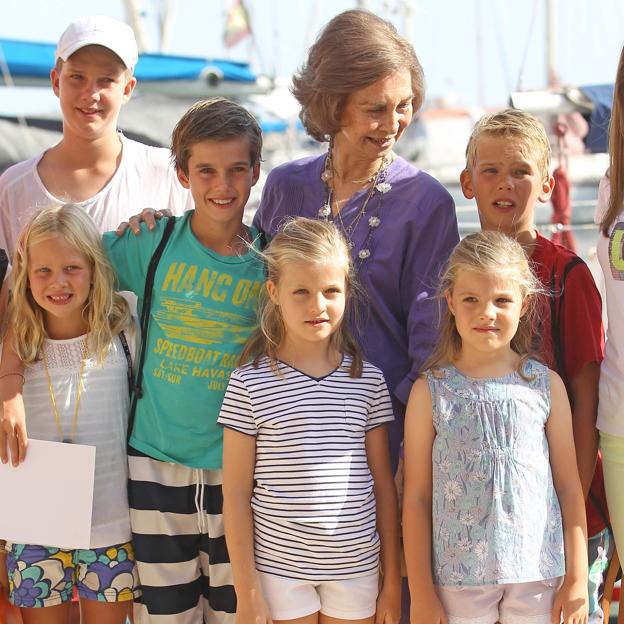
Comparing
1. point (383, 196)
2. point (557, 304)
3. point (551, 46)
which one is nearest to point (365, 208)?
point (383, 196)

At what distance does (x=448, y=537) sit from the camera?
248 cm

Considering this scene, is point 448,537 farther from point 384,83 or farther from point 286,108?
point 286,108

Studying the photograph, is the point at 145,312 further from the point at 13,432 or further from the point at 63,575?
the point at 63,575

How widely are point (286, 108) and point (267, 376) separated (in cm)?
725

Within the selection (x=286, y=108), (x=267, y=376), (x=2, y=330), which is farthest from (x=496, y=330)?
(x=286, y=108)

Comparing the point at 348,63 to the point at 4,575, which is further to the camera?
the point at 4,575

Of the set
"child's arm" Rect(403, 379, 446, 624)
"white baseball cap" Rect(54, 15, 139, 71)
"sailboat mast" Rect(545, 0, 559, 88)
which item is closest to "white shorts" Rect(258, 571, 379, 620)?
"child's arm" Rect(403, 379, 446, 624)

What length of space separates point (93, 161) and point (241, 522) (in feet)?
4.99

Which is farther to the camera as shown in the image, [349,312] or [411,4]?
[411,4]

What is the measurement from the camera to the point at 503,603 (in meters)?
2.47

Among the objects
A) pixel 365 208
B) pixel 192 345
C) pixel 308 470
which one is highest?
pixel 365 208

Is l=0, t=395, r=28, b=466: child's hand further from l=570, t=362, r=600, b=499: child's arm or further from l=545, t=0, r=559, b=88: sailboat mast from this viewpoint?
l=545, t=0, r=559, b=88: sailboat mast

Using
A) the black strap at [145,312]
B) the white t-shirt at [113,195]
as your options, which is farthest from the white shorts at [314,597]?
the white t-shirt at [113,195]

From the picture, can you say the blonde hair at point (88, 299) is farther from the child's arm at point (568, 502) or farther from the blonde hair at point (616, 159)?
the blonde hair at point (616, 159)
